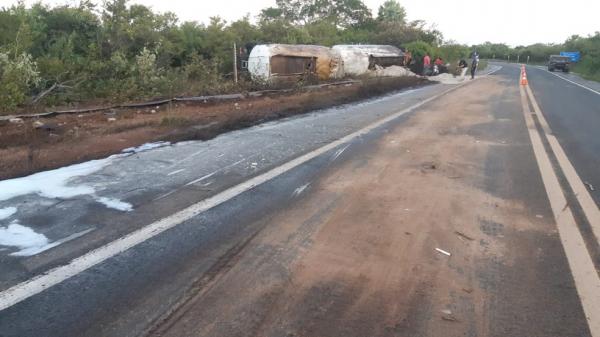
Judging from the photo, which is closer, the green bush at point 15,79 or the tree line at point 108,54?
the green bush at point 15,79

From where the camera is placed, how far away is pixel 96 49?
14.3 meters

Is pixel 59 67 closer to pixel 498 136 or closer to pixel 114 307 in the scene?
pixel 498 136

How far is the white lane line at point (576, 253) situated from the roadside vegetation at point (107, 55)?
9748 mm

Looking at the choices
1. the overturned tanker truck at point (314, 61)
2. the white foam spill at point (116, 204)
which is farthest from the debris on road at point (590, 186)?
the overturned tanker truck at point (314, 61)

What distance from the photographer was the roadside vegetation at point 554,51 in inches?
1892

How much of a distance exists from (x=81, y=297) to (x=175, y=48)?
51.9 feet

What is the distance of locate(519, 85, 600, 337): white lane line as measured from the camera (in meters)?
2.94

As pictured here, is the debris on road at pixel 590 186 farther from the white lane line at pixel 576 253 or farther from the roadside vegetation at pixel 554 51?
the roadside vegetation at pixel 554 51

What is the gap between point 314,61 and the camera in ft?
71.7

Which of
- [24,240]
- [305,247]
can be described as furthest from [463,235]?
[24,240]

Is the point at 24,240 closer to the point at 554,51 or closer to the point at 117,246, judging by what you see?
the point at 117,246

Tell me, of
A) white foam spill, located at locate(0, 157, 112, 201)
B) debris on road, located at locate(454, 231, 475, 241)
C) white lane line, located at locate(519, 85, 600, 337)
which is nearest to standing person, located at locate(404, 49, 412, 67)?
white lane line, located at locate(519, 85, 600, 337)

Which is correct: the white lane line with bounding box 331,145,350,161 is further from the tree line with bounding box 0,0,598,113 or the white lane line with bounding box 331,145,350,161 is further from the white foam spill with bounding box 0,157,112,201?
the tree line with bounding box 0,0,598,113

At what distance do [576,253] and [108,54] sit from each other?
1473cm
